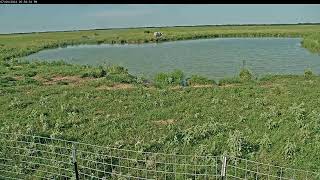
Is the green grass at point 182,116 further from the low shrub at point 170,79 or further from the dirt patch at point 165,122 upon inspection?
the low shrub at point 170,79

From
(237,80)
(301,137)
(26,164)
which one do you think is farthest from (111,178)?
(237,80)

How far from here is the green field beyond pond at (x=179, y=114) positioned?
36.7 feet

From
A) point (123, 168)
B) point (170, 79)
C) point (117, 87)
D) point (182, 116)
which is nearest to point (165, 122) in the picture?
point (182, 116)

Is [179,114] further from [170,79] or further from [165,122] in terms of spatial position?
[170,79]

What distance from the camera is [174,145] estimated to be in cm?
1152

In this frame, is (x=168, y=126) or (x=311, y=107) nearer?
(x=168, y=126)

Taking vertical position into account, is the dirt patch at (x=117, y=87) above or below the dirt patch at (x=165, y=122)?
below

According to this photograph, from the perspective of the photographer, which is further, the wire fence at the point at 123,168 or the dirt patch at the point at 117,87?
the dirt patch at the point at 117,87

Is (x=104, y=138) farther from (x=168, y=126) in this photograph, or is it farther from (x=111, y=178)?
(x=111, y=178)

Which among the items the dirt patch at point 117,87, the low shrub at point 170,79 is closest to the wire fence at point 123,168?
the dirt patch at point 117,87

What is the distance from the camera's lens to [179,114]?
1523cm

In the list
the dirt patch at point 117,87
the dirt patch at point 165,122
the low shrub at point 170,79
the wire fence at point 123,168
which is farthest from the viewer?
the low shrub at point 170,79

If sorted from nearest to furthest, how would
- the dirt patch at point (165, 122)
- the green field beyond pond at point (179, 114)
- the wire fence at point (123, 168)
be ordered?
the wire fence at point (123, 168)
the green field beyond pond at point (179, 114)
the dirt patch at point (165, 122)
